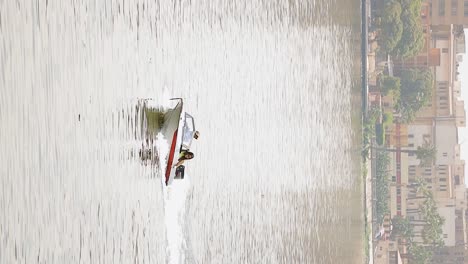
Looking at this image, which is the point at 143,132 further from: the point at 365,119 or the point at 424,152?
the point at 424,152

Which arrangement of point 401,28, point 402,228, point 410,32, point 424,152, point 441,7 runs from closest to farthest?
point 401,28, point 410,32, point 441,7, point 424,152, point 402,228

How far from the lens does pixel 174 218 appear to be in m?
9.52

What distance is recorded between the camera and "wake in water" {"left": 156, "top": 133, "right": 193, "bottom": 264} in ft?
30.6

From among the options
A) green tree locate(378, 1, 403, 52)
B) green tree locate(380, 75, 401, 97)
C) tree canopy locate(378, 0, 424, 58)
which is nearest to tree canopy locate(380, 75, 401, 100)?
green tree locate(380, 75, 401, 97)

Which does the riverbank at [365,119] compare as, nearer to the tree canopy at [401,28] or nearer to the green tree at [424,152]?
the tree canopy at [401,28]

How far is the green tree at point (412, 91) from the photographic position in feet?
124

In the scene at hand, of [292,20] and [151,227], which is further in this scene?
[292,20]

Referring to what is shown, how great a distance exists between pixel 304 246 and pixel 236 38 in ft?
15.5

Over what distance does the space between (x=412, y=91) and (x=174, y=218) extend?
29.6m

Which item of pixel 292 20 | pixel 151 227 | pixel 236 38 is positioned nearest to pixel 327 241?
pixel 292 20

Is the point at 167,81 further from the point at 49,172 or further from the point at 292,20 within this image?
the point at 292,20

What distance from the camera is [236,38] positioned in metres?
12.5

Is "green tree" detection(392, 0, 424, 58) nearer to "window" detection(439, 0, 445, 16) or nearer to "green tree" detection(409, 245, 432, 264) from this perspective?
"window" detection(439, 0, 445, 16)

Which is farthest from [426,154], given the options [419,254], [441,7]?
[441,7]
